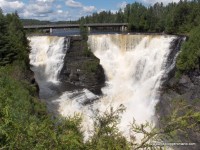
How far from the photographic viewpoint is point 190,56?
104 feet

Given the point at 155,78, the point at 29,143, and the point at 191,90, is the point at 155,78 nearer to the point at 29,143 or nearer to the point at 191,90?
the point at 191,90

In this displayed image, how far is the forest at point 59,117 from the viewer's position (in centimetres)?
601

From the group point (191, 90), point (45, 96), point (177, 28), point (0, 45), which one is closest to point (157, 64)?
point (191, 90)

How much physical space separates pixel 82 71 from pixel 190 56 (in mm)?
13714

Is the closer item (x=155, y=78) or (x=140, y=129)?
(x=140, y=129)

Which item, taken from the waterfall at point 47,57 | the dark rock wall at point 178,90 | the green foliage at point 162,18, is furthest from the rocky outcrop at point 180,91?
the green foliage at point 162,18

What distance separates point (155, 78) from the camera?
35.7 metres

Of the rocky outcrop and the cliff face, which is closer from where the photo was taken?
the rocky outcrop

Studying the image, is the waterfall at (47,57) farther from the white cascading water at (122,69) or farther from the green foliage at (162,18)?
the green foliage at (162,18)

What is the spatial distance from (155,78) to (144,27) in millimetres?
42772

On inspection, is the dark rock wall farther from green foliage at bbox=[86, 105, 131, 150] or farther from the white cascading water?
green foliage at bbox=[86, 105, 131, 150]

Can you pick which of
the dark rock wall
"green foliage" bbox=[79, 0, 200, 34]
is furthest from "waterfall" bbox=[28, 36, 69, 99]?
"green foliage" bbox=[79, 0, 200, 34]

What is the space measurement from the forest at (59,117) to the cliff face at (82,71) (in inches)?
211

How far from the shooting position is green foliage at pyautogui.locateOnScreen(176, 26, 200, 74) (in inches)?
1230
